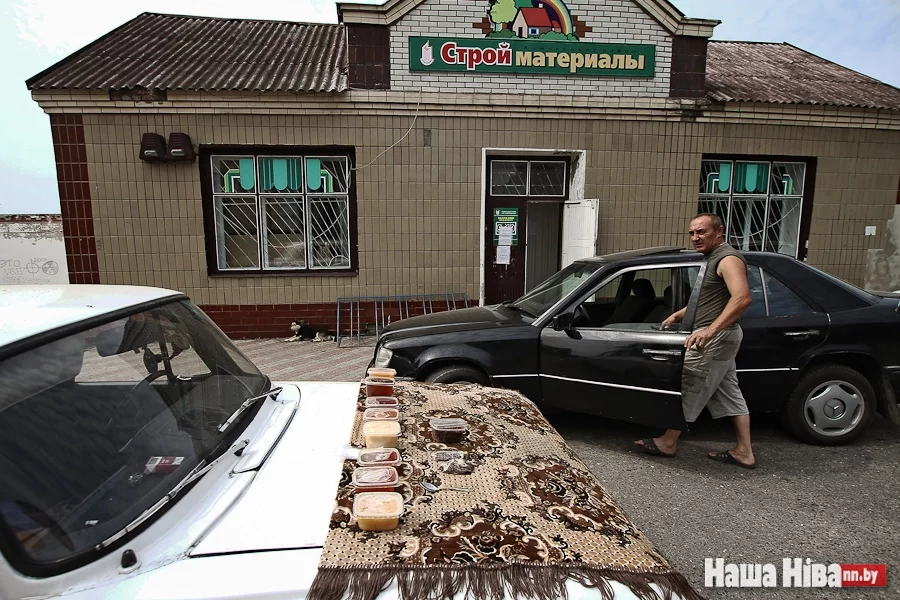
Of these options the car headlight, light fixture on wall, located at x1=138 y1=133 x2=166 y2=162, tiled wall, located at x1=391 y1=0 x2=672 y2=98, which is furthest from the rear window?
light fixture on wall, located at x1=138 y1=133 x2=166 y2=162

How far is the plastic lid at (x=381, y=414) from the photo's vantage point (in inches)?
83.2

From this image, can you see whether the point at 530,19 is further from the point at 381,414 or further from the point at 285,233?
the point at 381,414

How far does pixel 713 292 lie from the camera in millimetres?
3711

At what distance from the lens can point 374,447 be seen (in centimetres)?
191

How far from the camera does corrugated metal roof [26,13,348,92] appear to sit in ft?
24.2

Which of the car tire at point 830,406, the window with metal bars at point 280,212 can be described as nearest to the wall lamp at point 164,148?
the window with metal bars at point 280,212

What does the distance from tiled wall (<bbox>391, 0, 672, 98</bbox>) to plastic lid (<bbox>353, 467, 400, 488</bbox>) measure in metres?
7.25

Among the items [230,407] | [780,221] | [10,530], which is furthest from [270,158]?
[780,221]

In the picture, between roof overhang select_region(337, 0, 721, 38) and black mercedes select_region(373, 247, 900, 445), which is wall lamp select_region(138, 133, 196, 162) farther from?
black mercedes select_region(373, 247, 900, 445)

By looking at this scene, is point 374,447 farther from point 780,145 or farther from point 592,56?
point 780,145

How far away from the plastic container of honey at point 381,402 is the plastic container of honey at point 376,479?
59cm

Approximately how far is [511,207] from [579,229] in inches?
47.9

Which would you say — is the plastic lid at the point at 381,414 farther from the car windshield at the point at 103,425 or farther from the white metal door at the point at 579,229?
the white metal door at the point at 579,229

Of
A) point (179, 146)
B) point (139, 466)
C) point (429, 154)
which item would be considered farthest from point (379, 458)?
point (179, 146)
